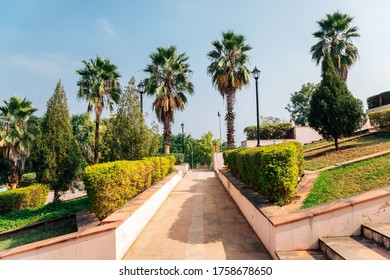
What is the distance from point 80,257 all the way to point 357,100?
14.2 meters

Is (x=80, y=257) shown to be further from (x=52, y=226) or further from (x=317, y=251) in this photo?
(x=52, y=226)

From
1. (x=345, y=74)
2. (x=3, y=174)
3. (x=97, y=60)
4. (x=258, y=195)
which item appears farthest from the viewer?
(x=3, y=174)

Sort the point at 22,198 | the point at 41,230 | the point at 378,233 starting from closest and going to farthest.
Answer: the point at 378,233, the point at 41,230, the point at 22,198

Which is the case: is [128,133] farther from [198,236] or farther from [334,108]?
[334,108]

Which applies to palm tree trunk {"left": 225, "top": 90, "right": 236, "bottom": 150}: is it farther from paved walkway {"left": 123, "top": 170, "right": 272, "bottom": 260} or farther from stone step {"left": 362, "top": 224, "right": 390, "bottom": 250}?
stone step {"left": 362, "top": 224, "right": 390, "bottom": 250}

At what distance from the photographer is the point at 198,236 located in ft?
18.4

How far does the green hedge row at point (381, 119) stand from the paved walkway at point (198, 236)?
11.7m

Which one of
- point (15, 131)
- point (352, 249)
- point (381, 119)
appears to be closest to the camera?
point (352, 249)

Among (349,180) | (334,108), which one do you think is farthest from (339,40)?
(349,180)

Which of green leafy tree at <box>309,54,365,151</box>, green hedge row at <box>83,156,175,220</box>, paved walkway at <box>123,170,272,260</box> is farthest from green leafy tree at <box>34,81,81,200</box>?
green leafy tree at <box>309,54,365,151</box>

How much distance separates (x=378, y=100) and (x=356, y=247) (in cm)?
2271

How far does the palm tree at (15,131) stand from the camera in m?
19.9
